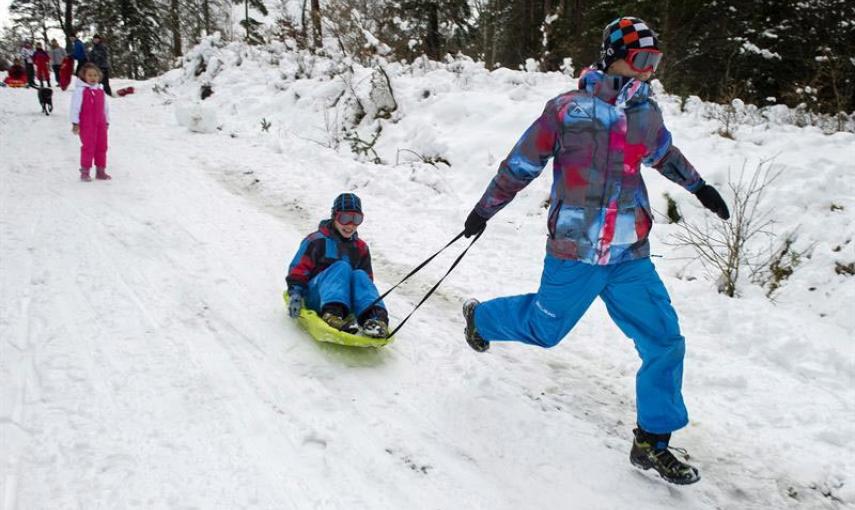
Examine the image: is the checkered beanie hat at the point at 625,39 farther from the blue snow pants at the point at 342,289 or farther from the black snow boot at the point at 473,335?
the blue snow pants at the point at 342,289

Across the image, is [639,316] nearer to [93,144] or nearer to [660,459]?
[660,459]

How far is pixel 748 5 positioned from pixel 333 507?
1281cm

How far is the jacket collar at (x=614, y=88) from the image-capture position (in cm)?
237

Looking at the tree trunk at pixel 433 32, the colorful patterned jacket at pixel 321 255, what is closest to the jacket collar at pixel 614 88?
the colorful patterned jacket at pixel 321 255

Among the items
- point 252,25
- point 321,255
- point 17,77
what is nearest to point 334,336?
point 321,255

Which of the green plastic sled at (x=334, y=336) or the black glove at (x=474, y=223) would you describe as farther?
the green plastic sled at (x=334, y=336)

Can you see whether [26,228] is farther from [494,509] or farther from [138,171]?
[494,509]

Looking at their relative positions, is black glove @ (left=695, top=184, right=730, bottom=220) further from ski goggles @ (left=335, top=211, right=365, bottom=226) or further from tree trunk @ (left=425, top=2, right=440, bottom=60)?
tree trunk @ (left=425, top=2, right=440, bottom=60)

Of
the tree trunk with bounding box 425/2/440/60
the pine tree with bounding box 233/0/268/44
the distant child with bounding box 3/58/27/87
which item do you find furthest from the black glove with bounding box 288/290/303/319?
the distant child with bounding box 3/58/27/87

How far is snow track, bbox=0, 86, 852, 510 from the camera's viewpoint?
2.30m

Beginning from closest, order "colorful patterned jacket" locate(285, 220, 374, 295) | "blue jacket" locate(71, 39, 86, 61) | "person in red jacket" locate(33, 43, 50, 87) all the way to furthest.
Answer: "colorful patterned jacket" locate(285, 220, 374, 295) → "person in red jacket" locate(33, 43, 50, 87) → "blue jacket" locate(71, 39, 86, 61)

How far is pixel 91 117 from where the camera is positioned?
7.11m

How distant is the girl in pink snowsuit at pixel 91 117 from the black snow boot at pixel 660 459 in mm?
6641

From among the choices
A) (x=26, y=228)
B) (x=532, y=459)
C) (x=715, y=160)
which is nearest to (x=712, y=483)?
(x=532, y=459)
